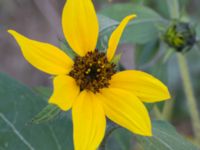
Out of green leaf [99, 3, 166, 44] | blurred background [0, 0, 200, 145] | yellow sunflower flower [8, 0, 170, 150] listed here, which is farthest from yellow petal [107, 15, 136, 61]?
blurred background [0, 0, 200, 145]

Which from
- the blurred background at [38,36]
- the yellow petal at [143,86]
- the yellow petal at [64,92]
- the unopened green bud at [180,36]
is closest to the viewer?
the yellow petal at [64,92]

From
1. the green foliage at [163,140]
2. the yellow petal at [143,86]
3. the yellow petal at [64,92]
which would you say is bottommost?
the green foliage at [163,140]

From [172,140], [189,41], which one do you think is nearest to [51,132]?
[172,140]

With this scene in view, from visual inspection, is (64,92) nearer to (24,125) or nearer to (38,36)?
(24,125)

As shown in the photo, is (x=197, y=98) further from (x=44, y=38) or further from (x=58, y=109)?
(x=58, y=109)

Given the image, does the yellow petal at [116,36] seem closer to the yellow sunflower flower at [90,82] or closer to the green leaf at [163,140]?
the yellow sunflower flower at [90,82]

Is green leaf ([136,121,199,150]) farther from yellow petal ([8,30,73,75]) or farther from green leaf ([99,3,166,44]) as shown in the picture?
green leaf ([99,3,166,44])

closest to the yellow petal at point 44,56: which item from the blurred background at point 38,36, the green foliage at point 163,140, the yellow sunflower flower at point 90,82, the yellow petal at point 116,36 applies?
the yellow sunflower flower at point 90,82
